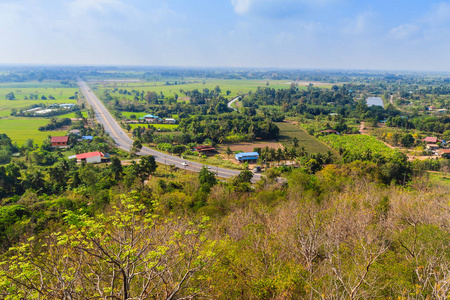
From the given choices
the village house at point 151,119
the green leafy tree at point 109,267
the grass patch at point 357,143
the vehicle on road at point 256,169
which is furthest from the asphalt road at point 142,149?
the green leafy tree at point 109,267

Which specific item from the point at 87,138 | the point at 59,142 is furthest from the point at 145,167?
the point at 87,138

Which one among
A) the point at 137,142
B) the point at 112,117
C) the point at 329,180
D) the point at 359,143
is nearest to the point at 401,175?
the point at 329,180

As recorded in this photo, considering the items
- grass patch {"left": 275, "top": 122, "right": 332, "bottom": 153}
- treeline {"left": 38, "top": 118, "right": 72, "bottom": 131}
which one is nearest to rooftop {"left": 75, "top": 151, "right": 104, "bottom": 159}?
treeline {"left": 38, "top": 118, "right": 72, "bottom": 131}

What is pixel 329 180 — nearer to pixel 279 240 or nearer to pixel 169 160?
pixel 279 240

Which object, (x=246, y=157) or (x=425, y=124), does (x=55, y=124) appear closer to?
(x=246, y=157)

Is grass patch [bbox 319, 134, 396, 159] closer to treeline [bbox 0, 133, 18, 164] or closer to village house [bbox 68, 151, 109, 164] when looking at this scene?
village house [bbox 68, 151, 109, 164]

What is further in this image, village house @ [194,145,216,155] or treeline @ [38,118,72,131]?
treeline @ [38,118,72,131]
